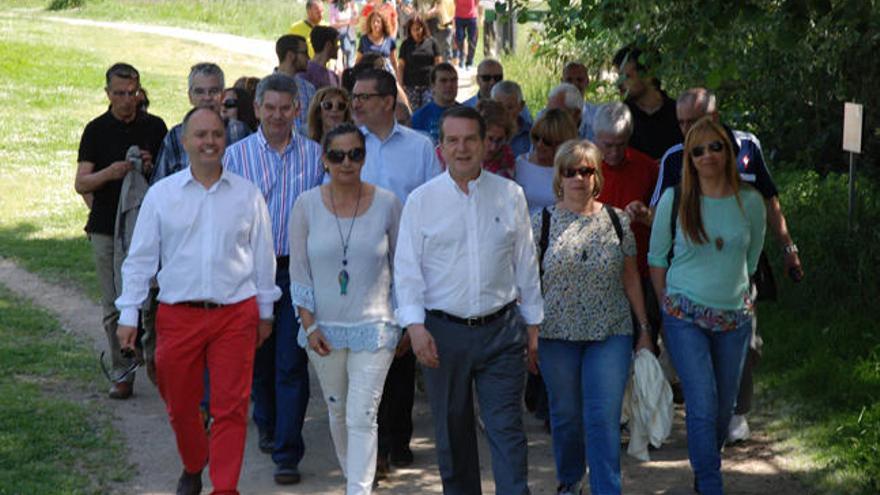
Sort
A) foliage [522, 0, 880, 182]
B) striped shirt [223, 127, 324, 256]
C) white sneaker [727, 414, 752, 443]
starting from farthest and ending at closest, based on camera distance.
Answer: white sneaker [727, 414, 752, 443] → striped shirt [223, 127, 324, 256] → foliage [522, 0, 880, 182]

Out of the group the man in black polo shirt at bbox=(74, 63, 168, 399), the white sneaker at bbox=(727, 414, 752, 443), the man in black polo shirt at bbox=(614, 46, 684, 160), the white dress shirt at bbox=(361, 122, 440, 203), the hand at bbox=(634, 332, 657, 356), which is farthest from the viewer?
the man in black polo shirt at bbox=(614, 46, 684, 160)

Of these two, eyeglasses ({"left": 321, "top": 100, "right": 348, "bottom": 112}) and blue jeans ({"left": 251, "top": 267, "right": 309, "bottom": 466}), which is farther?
eyeglasses ({"left": 321, "top": 100, "right": 348, "bottom": 112})

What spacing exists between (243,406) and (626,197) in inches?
103

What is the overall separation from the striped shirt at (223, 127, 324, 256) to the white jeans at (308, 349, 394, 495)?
1.05 meters

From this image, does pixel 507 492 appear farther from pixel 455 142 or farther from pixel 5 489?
pixel 5 489

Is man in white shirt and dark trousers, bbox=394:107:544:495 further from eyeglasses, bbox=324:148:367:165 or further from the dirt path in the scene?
the dirt path

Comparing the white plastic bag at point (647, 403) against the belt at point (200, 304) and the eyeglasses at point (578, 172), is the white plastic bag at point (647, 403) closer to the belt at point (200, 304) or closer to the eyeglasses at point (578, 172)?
the eyeglasses at point (578, 172)

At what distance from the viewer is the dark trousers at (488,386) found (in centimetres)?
720

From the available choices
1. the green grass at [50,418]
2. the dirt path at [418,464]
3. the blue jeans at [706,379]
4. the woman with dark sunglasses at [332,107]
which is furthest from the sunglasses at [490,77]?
the blue jeans at [706,379]

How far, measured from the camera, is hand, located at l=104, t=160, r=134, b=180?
985 centimetres

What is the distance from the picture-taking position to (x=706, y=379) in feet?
25.2

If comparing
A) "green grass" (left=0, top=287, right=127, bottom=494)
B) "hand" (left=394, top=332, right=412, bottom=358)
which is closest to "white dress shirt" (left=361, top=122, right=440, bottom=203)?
"hand" (left=394, top=332, right=412, bottom=358)

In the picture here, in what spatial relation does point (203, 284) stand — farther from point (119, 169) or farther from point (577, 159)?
point (119, 169)

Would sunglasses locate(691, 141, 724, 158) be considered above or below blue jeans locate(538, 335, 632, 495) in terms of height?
above
